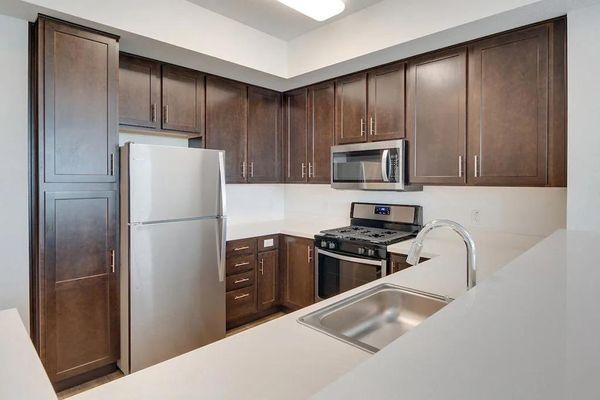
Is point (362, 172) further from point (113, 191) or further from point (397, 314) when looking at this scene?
point (113, 191)

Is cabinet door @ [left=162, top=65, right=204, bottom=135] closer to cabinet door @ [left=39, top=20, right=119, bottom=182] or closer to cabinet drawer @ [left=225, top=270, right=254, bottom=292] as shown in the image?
cabinet door @ [left=39, top=20, right=119, bottom=182]

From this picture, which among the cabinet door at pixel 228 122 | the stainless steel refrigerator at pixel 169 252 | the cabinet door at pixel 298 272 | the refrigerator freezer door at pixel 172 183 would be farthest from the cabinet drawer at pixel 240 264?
the cabinet door at pixel 228 122

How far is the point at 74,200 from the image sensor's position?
228 centimetres

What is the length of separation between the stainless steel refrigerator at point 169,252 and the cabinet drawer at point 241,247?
273 millimetres

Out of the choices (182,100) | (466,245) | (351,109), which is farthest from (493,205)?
(182,100)

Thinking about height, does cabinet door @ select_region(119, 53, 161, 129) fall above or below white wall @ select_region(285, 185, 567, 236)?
above

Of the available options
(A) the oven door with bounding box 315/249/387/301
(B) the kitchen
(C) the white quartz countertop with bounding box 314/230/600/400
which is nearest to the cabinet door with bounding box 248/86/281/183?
(B) the kitchen

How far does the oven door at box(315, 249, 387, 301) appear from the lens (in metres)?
2.72

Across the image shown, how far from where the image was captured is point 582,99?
198 centimetres

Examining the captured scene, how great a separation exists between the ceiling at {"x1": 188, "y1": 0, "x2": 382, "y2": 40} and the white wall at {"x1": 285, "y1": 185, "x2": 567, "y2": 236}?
162 centimetres

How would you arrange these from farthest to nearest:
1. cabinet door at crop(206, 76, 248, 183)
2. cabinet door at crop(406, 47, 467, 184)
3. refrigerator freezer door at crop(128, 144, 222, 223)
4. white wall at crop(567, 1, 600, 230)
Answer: cabinet door at crop(206, 76, 248, 183)
cabinet door at crop(406, 47, 467, 184)
refrigerator freezer door at crop(128, 144, 222, 223)
white wall at crop(567, 1, 600, 230)

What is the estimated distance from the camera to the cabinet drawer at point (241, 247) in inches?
122

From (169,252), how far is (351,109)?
2.03m

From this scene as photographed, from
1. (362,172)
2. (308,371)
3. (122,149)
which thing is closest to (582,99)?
(362,172)
